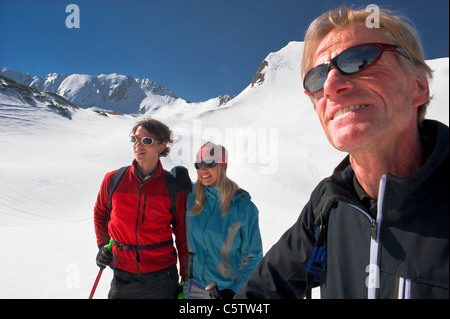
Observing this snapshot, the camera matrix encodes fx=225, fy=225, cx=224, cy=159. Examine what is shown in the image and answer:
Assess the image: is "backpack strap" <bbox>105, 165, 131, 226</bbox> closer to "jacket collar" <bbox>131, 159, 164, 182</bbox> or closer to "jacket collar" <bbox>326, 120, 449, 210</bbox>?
"jacket collar" <bbox>131, 159, 164, 182</bbox>

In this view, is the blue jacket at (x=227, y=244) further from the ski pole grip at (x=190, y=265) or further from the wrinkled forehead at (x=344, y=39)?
the wrinkled forehead at (x=344, y=39)

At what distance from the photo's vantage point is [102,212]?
2.77m

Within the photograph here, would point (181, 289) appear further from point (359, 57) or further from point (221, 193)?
point (359, 57)

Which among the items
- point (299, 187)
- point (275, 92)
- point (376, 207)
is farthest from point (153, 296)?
point (275, 92)

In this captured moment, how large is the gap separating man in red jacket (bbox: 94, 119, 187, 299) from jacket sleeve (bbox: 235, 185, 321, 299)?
1.31m

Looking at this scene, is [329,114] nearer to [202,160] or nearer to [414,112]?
[414,112]

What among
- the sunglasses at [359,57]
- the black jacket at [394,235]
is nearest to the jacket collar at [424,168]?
the black jacket at [394,235]

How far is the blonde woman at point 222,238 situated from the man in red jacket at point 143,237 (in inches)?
9.7

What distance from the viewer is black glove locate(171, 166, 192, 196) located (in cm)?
257

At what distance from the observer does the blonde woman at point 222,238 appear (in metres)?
2.24

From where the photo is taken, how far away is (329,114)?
3.85 ft

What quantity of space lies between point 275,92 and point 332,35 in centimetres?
4495

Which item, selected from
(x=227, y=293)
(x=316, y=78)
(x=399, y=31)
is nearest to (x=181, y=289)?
→ (x=227, y=293)

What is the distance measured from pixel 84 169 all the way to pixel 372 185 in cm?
1813
